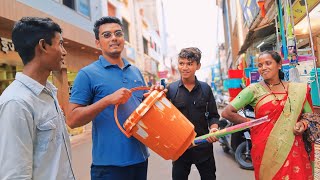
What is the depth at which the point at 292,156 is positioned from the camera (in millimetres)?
2537

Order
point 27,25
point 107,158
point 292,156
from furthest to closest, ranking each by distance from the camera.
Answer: point 292,156 → point 107,158 → point 27,25

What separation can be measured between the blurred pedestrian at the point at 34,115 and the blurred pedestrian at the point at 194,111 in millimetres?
1450

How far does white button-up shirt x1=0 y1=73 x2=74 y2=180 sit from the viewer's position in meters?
1.32

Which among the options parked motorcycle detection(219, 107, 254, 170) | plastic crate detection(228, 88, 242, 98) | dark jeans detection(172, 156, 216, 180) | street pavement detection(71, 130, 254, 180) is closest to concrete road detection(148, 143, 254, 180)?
street pavement detection(71, 130, 254, 180)

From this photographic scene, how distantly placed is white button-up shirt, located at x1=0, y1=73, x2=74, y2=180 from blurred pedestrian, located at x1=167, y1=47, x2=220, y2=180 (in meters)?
1.46

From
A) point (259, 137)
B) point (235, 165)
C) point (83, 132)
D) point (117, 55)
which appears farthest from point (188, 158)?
point (83, 132)

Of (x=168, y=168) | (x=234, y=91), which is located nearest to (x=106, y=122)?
(x=234, y=91)

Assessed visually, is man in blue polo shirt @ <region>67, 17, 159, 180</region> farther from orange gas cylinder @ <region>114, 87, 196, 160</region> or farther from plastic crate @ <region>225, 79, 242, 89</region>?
plastic crate @ <region>225, 79, 242, 89</region>

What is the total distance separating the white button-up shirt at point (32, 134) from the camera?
4.33 feet

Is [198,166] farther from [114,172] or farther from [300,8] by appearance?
[300,8]

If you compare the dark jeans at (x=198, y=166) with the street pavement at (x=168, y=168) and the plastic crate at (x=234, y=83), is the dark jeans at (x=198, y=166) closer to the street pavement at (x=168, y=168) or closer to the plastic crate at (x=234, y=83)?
the street pavement at (x=168, y=168)

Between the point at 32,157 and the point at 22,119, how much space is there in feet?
0.59

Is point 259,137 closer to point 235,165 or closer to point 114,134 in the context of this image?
point 114,134

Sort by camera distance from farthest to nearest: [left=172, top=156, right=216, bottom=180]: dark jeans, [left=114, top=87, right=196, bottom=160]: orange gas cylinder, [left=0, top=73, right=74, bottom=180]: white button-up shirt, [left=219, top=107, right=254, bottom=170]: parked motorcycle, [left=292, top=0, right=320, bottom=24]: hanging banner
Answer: [left=219, top=107, right=254, bottom=170]: parked motorcycle, [left=292, top=0, right=320, bottom=24]: hanging banner, [left=172, top=156, right=216, bottom=180]: dark jeans, [left=114, top=87, right=196, bottom=160]: orange gas cylinder, [left=0, top=73, right=74, bottom=180]: white button-up shirt
